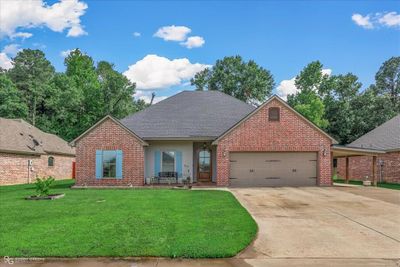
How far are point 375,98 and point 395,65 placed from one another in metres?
15.6

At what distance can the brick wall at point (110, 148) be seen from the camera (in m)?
21.1

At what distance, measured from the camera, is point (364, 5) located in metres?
16.9

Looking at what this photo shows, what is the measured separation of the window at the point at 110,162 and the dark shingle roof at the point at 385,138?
19004 millimetres

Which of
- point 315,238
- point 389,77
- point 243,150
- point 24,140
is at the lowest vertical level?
point 315,238

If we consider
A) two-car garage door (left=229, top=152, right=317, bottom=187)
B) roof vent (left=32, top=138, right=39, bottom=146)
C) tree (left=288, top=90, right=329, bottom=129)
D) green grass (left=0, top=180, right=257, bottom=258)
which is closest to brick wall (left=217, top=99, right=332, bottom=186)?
two-car garage door (left=229, top=152, right=317, bottom=187)

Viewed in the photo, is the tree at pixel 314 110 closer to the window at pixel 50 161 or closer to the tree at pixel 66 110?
the window at pixel 50 161

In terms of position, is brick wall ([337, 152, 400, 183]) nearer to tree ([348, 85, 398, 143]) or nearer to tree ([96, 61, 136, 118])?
tree ([348, 85, 398, 143])

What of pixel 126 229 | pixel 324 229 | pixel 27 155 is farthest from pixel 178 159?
pixel 324 229

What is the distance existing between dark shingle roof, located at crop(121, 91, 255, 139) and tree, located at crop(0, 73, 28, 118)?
71.0ft

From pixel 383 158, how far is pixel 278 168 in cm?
1022

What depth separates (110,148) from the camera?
21125mm

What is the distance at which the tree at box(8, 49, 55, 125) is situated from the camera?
1774 inches

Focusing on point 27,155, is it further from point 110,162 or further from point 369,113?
point 369,113

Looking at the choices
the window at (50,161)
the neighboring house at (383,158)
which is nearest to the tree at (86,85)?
the window at (50,161)
